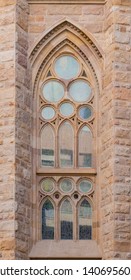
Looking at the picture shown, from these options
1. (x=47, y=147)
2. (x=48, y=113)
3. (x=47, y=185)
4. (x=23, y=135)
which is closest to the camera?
(x=23, y=135)

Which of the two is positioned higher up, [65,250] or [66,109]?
[66,109]

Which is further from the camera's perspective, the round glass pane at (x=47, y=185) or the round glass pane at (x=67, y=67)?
the round glass pane at (x=67, y=67)

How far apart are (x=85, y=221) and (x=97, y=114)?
6.04 ft

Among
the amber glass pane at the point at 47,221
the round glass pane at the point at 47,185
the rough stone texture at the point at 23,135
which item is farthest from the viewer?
the round glass pane at the point at 47,185

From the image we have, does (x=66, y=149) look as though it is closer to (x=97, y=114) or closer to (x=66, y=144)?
(x=66, y=144)

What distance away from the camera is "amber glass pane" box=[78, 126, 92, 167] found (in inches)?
948

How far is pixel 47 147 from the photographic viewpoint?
24.1 m

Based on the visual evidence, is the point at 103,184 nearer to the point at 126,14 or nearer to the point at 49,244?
the point at 49,244

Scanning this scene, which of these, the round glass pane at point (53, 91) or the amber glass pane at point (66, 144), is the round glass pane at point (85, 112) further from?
the round glass pane at point (53, 91)

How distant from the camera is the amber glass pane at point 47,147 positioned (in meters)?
24.0

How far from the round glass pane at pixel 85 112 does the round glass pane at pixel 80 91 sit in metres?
0.15

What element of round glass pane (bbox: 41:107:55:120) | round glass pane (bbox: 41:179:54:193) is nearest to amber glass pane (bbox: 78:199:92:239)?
round glass pane (bbox: 41:179:54:193)

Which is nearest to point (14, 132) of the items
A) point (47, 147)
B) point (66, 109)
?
point (47, 147)

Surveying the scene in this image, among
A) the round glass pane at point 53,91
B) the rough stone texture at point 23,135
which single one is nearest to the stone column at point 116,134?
the round glass pane at point 53,91
